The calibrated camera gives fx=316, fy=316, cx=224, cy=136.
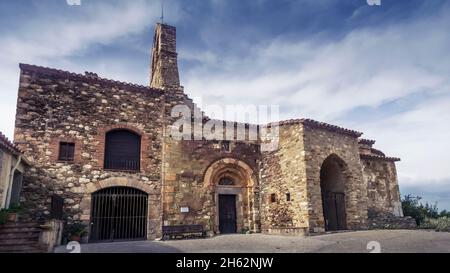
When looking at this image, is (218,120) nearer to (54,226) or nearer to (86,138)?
(86,138)

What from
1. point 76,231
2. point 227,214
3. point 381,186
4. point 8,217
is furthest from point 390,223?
point 8,217

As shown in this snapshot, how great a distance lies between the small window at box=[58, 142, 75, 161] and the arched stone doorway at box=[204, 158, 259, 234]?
5.14m

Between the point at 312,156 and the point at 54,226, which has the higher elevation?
the point at 312,156

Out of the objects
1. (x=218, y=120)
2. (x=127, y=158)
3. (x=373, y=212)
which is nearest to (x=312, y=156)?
(x=218, y=120)

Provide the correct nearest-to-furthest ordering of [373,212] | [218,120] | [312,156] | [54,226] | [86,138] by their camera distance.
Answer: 1. [54,226]
2. [86,138]
3. [312,156]
4. [218,120]
5. [373,212]

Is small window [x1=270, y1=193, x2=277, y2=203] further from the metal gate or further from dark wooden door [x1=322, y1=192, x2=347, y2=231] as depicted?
the metal gate

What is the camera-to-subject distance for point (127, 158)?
12195 mm

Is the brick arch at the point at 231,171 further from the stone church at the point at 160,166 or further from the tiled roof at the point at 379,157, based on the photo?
the tiled roof at the point at 379,157

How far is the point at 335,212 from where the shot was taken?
45.8 ft

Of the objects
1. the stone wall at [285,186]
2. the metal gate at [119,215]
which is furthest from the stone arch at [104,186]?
the stone wall at [285,186]

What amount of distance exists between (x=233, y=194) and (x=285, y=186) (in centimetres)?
234

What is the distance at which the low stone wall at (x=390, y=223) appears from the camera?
14102mm

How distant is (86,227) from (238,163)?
6.56m

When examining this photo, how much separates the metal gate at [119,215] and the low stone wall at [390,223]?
9804 millimetres
